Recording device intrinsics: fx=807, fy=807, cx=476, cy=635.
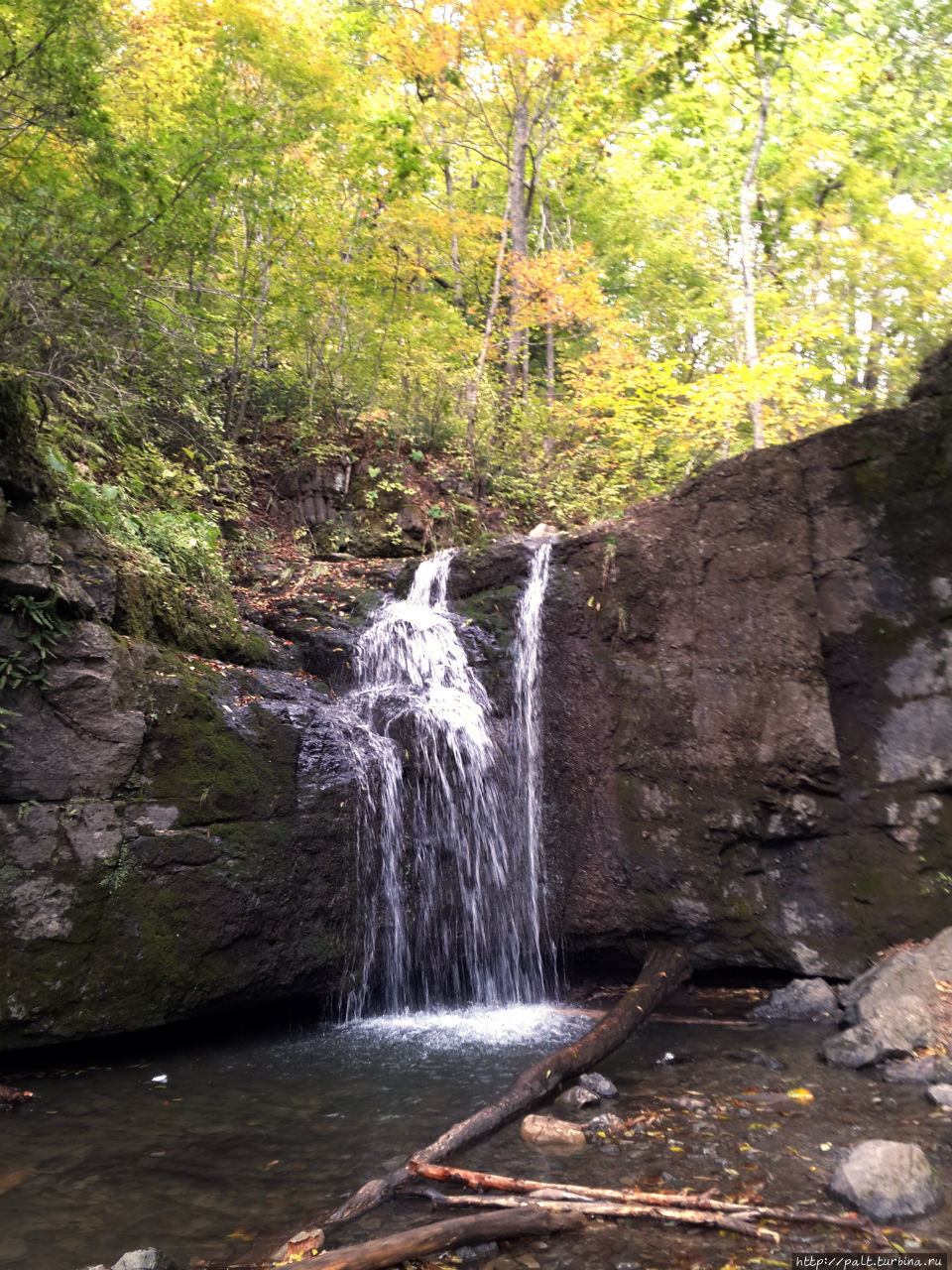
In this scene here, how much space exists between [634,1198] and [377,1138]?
4.92 feet

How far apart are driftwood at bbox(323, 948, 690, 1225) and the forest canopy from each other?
206 inches

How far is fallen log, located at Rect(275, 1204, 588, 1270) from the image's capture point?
2826 millimetres

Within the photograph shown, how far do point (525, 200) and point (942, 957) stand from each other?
1766 cm

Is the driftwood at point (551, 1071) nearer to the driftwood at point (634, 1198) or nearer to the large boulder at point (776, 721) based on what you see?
the driftwood at point (634, 1198)

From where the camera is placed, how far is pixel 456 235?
15.7 m

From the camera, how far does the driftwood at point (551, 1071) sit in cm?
352

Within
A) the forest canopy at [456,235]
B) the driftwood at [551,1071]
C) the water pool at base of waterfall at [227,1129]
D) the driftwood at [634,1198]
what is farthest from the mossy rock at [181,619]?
the driftwood at [634,1198]

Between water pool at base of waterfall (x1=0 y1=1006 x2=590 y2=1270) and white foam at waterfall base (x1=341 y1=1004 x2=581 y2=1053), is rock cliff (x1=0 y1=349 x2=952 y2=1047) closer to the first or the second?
water pool at base of waterfall (x1=0 y1=1006 x2=590 y2=1270)

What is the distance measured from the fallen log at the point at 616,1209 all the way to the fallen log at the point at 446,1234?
0.05 meters

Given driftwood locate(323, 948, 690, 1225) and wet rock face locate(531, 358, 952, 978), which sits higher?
wet rock face locate(531, 358, 952, 978)

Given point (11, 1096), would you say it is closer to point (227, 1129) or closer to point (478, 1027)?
point (227, 1129)

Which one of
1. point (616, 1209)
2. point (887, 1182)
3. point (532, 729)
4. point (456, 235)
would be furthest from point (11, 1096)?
point (456, 235)

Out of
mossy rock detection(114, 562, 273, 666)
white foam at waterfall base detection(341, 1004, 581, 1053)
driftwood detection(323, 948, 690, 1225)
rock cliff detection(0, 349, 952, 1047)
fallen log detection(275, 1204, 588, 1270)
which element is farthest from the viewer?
mossy rock detection(114, 562, 273, 666)

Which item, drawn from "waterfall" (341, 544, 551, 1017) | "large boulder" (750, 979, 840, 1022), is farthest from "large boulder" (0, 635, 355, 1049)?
"large boulder" (750, 979, 840, 1022)
